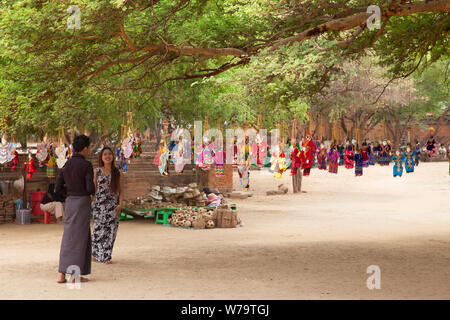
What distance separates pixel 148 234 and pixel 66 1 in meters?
7.36

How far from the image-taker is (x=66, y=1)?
8.24 m

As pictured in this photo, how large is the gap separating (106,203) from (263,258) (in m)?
3.05

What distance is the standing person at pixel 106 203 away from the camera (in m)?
8.90

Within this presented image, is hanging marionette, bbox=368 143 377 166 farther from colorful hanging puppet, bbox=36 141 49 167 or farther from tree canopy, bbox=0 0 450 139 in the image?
colorful hanging puppet, bbox=36 141 49 167

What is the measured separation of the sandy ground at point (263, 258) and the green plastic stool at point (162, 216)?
1.02 ft

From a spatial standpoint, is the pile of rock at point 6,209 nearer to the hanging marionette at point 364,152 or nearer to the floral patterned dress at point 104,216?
the floral patterned dress at point 104,216

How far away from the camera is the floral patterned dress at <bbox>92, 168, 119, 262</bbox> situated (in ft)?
29.4

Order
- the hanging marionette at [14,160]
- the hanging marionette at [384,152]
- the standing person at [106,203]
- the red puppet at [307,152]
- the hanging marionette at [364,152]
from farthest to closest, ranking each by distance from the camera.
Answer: the hanging marionette at [14,160] < the hanging marionette at [364,152] < the hanging marionette at [384,152] < the red puppet at [307,152] < the standing person at [106,203]

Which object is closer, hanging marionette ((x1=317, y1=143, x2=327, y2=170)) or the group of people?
the group of people

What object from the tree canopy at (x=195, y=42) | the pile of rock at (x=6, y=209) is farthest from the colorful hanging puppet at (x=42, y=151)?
the tree canopy at (x=195, y=42)

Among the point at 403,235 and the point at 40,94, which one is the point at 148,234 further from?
the point at 403,235

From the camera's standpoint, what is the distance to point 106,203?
902cm

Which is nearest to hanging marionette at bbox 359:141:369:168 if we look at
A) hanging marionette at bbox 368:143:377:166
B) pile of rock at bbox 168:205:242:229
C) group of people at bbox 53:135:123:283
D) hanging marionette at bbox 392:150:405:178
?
hanging marionette at bbox 368:143:377:166

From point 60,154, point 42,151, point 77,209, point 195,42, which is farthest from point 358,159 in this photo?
point 77,209
